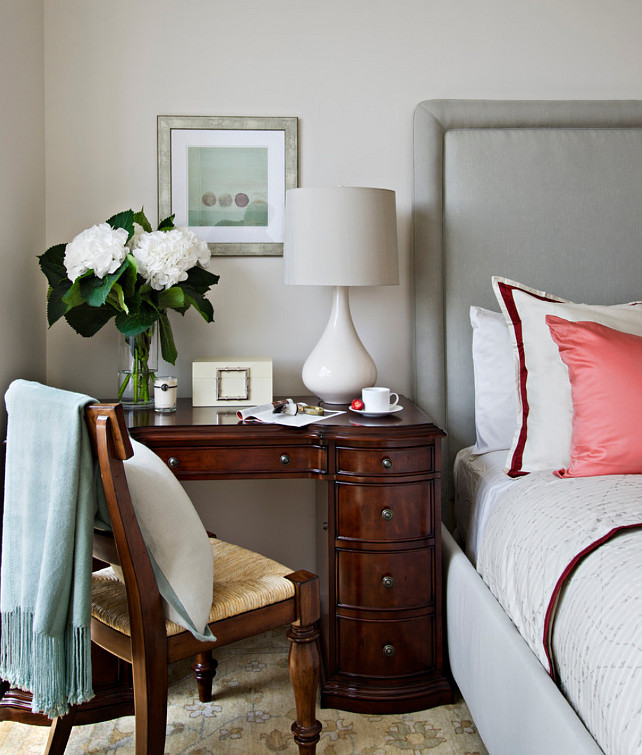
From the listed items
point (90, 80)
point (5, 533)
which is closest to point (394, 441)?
point (5, 533)

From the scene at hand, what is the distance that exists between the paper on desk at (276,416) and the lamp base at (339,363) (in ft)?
0.33

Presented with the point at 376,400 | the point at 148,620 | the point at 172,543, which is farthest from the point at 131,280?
the point at 148,620

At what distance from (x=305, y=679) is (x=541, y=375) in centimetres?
99

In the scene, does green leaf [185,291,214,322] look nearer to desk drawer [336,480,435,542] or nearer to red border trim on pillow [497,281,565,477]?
desk drawer [336,480,435,542]

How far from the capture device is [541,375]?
203 centimetres

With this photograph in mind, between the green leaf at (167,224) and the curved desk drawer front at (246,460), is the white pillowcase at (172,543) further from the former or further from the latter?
the green leaf at (167,224)

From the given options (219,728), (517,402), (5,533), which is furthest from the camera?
(517,402)

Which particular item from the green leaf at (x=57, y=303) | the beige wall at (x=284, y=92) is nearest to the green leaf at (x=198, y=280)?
the beige wall at (x=284, y=92)

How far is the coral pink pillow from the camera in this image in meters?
1.74

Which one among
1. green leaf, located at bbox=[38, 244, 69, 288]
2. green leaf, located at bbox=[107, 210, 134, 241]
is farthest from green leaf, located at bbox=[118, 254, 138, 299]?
green leaf, located at bbox=[38, 244, 69, 288]

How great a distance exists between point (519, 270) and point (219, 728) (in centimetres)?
165

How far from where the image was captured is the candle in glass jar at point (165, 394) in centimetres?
222

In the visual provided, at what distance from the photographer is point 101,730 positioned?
6.46ft

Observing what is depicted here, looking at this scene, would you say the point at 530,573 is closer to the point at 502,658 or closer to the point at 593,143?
the point at 502,658
